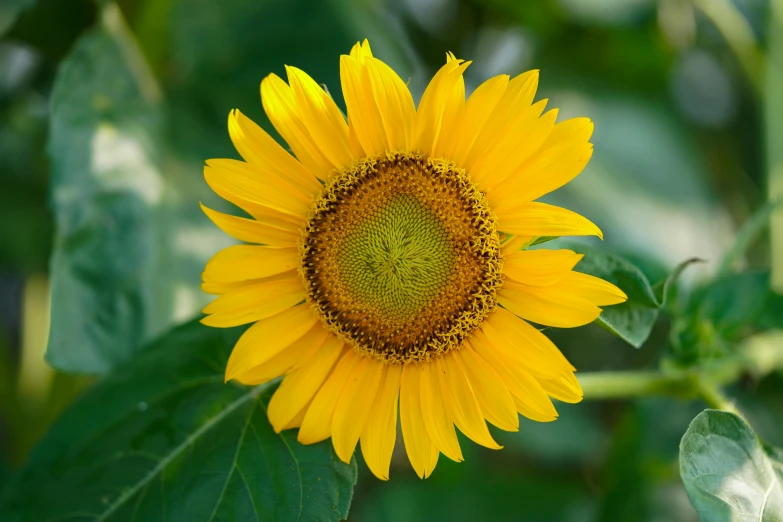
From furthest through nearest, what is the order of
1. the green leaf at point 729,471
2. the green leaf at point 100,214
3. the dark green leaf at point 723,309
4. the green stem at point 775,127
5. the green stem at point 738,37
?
the green stem at point 738,37 → the green stem at point 775,127 → the green leaf at point 100,214 → the dark green leaf at point 723,309 → the green leaf at point 729,471

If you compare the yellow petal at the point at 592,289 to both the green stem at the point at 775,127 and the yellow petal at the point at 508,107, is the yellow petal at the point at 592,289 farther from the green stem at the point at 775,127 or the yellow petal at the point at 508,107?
the green stem at the point at 775,127

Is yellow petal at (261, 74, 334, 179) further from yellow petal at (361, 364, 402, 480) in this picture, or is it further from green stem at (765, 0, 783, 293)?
green stem at (765, 0, 783, 293)

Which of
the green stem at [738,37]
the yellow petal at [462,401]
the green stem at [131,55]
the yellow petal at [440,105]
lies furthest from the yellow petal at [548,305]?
the green stem at [738,37]

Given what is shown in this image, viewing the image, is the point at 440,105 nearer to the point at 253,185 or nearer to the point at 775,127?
the point at 253,185

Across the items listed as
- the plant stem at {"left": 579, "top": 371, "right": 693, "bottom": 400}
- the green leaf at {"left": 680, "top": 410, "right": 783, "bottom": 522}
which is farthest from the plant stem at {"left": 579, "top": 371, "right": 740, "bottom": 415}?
the green leaf at {"left": 680, "top": 410, "right": 783, "bottom": 522}

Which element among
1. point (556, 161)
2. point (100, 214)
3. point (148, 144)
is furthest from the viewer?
point (148, 144)

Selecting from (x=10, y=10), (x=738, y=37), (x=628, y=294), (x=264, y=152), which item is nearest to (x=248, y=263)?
(x=264, y=152)
